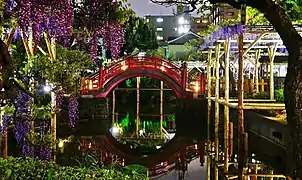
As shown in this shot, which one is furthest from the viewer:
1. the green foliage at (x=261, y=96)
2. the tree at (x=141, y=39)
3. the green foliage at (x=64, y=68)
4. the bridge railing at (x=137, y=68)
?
the tree at (x=141, y=39)

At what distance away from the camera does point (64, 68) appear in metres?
7.82

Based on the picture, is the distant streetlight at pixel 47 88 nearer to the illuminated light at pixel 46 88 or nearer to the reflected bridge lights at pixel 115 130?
the illuminated light at pixel 46 88

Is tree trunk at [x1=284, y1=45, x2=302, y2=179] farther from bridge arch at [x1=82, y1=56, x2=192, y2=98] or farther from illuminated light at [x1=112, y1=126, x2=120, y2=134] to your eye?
bridge arch at [x1=82, y1=56, x2=192, y2=98]

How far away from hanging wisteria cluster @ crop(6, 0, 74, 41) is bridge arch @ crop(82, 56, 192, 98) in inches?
574

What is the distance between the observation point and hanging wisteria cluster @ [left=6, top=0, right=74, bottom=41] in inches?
242

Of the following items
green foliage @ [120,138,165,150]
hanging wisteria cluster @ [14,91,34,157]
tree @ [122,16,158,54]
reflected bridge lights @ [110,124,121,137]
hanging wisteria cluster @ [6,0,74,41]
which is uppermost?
tree @ [122,16,158,54]

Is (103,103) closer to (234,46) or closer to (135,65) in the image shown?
(135,65)

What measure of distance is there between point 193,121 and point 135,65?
3.92 m

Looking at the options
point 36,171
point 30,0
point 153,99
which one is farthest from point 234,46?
point 153,99

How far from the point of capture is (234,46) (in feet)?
52.6

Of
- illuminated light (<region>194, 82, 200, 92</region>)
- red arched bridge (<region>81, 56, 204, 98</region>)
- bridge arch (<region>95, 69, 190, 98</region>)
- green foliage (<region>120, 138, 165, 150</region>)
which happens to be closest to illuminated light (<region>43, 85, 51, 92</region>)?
green foliage (<region>120, 138, 165, 150</region>)

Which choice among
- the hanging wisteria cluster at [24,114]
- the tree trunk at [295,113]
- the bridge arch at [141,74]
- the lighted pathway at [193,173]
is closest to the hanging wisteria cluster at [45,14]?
the hanging wisteria cluster at [24,114]

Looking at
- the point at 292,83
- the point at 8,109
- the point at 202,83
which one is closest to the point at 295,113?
the point at 292,83

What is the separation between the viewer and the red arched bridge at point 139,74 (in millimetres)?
22859
